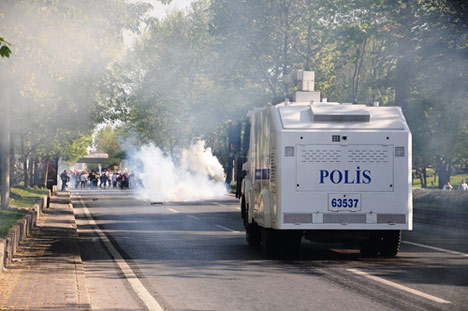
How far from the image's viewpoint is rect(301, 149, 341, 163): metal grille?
13.3 m

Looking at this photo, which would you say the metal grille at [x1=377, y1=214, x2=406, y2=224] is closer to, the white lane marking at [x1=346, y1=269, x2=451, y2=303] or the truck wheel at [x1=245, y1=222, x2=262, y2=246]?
the white lane marking at [x1=346, y1=269, x2=451, y2=303]

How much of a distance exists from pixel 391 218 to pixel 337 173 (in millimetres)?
1186

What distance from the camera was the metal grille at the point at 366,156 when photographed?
13.4m

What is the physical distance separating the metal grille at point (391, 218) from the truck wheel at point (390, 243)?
23.8 inches

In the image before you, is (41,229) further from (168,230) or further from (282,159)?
(282,159)

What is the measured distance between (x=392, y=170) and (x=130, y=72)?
5670 cm

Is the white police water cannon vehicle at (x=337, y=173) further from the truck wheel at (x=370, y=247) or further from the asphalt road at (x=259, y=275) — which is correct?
the asphalt road at (x=259, y=275)

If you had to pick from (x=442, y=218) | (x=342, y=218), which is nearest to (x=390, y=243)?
(x=342, y=218)

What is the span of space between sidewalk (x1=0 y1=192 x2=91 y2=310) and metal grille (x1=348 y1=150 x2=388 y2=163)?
482 cm

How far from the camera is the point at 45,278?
1075cm

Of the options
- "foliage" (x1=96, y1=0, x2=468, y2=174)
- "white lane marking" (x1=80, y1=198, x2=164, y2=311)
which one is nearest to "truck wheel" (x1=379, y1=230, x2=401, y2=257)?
"white lane marking" (x1=80, y1=198, x2=164, y2=311)

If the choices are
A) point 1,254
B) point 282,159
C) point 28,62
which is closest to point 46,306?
point 1,254

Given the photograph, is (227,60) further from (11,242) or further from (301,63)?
(11,242)

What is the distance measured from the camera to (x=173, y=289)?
10.4 metres
